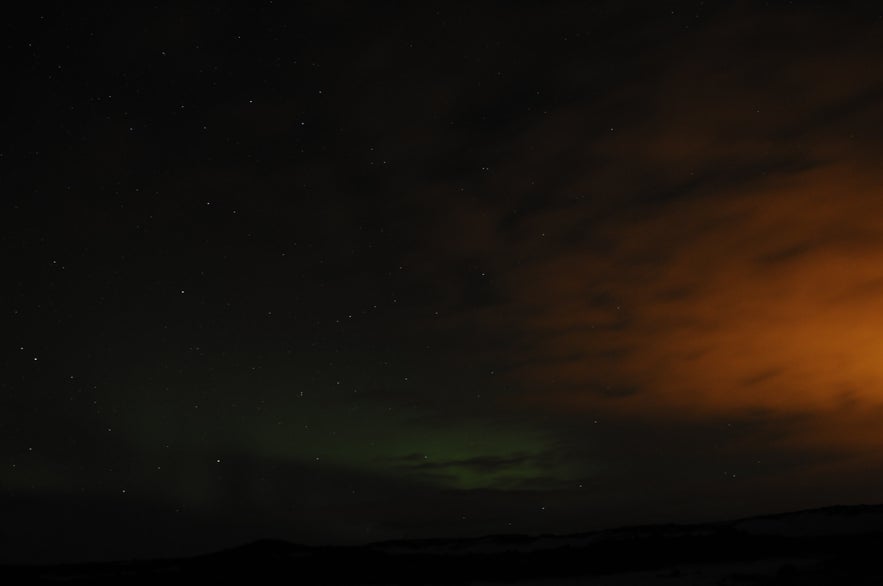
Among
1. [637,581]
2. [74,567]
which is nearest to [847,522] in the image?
[637,581]

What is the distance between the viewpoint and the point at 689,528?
155 feet

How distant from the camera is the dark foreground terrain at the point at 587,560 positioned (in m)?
26.2

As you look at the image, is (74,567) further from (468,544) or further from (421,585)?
(421,585)

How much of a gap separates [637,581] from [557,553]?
48.4 ft

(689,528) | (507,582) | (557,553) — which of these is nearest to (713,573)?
(507,582)

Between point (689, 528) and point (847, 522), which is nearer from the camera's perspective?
point (847, 522)

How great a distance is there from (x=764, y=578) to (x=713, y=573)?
372cm

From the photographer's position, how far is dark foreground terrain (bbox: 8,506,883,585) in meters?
26.2

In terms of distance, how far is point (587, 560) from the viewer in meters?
36.8

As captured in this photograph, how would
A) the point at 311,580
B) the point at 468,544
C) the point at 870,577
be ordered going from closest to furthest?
the point at 870,577 < the point at 311,580 < the point at 468,544

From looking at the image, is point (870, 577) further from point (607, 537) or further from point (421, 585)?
point (607, 537)

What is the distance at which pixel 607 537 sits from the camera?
1892 inches

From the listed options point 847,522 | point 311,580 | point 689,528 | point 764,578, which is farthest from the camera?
point 689,528

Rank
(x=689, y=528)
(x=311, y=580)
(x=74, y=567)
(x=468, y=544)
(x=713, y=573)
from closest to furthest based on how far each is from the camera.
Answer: (x=713, y=573)
(x=311, y=580)
(x=689, y=528)
(x=468, y=544)
(x=74, y=567)
